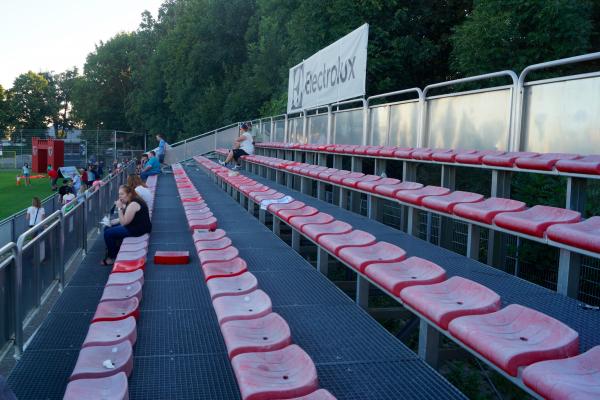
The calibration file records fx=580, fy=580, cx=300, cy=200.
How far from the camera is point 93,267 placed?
6.24m

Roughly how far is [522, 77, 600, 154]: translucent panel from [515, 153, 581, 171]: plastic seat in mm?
269

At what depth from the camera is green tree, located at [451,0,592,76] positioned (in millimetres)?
10500

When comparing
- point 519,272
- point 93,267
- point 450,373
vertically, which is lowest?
point 450,373

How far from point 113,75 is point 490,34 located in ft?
134

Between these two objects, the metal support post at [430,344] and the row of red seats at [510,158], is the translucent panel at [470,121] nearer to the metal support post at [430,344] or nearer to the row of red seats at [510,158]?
the row of red seats at [510,158]

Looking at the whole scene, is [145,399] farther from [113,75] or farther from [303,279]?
[113,75]

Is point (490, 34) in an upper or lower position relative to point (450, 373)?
upper

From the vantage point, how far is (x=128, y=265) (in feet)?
15.5

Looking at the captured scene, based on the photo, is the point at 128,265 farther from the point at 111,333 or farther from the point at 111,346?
the point at 111,346

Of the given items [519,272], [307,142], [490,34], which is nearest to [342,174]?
[519,272]

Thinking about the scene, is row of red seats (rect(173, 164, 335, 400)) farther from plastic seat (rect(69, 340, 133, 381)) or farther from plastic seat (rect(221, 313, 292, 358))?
plastic seat (rect(69, 340, 133, 381))

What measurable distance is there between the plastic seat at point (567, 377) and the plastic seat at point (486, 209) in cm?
182

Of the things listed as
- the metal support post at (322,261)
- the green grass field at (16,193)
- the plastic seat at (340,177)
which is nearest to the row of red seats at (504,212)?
the plastic seat at (340,177)

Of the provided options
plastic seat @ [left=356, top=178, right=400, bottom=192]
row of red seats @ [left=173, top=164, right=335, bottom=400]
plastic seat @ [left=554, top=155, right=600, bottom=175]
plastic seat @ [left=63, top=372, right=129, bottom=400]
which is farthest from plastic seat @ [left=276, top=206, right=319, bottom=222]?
plastic seat @ [left=63, top=372, right=129, bottom=400]
